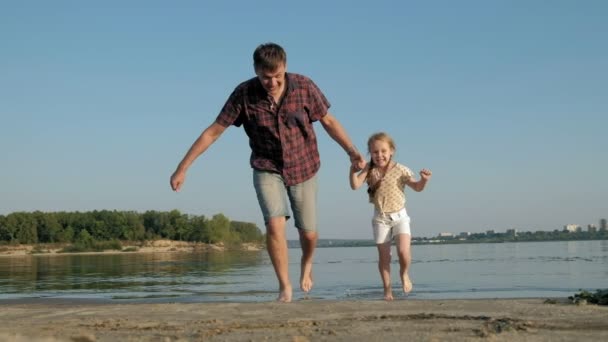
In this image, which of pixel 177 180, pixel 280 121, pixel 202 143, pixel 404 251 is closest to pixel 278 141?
pixel 280 121

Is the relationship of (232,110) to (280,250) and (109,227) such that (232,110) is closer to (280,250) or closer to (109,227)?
(280,250)

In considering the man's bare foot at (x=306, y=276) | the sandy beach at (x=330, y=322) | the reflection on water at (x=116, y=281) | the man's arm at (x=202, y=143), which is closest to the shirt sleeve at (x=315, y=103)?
the man's arm at (x=202, y=143)

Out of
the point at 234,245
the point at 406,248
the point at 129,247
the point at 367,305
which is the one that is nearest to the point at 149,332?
the point at 367,305

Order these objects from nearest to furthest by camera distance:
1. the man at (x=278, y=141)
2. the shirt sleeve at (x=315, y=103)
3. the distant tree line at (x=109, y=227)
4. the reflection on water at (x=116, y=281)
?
1. the man at (x=278, y=141)
2. the shirt sleeve at (x=315, y=103)
3. the reflection on water at (x=116, y=281)
4. the distant tree line at (x=109, y=227)

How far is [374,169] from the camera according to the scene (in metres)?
6.39

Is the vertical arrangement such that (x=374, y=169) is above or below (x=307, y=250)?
above

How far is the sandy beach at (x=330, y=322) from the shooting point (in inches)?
126

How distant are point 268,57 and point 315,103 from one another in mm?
711

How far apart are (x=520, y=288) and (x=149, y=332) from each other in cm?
801

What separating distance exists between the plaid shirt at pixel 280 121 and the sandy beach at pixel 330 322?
4.35 feet

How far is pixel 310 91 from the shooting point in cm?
555

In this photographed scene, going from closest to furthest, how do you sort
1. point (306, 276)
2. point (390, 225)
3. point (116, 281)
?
point (306, 276) → point (390, 225) → point (116, 281)

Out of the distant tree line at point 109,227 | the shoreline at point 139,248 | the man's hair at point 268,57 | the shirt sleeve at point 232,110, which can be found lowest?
the shoreline at point 139,248

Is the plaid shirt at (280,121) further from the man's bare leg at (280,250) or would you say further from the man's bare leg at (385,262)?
the man's bare leg at (385,262)
